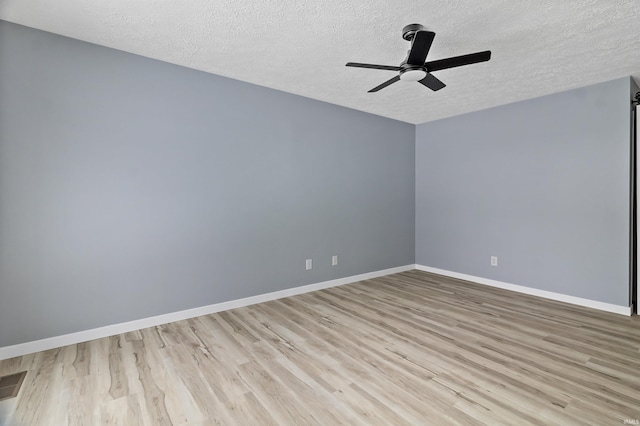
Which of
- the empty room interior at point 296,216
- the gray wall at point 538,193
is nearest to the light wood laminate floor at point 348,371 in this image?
the empty room interior at point 296,216

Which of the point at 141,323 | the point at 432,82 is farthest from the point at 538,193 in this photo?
the point at 141,323

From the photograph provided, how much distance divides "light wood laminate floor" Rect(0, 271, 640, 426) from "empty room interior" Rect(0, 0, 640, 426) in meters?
0.02

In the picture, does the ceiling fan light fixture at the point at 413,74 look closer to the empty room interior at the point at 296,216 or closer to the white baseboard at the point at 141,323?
the empty room interior at the point at 296,216

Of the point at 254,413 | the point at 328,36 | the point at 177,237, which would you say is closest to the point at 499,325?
the point at 254,413

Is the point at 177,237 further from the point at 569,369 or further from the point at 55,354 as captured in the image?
the point at 569,369

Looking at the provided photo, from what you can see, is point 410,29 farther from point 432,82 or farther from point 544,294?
point 544,294

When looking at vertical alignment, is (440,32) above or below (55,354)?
above

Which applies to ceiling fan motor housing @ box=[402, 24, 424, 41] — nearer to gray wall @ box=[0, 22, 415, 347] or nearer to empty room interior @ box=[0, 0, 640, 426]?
empty room interior @ box=[0, 0, 640, 426]

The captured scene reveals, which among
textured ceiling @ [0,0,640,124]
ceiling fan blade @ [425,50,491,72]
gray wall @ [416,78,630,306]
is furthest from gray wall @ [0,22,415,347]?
ceiling fan blade @ [425,50,491,72]

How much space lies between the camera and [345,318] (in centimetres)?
331

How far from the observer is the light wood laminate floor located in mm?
1835

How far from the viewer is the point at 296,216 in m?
4.09

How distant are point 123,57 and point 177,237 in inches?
68.9

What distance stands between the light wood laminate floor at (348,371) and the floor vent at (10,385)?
50 mm
